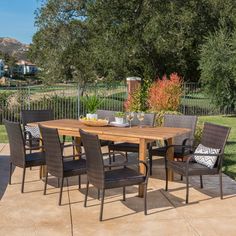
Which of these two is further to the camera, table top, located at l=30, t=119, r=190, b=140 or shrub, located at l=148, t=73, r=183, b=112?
shrub, located at l=148, t=73, r=183, b=112

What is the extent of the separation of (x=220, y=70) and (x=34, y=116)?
39.3 feet

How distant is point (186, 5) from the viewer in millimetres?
22031

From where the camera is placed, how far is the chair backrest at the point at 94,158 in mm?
4359

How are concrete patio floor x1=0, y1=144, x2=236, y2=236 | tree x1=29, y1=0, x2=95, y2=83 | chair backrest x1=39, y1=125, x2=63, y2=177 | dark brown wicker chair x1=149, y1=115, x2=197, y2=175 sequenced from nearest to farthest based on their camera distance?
1. concrete patio floor x1=0, y1=144, x2=236, y2=236
2. chair backrest x1=39, y1=125, x2=63, y2=177
3. dark brown wicker chair x1=149, y1=115, x2=197, y2=175
4. tree x1=29, y1=0, x2=95, y2=83

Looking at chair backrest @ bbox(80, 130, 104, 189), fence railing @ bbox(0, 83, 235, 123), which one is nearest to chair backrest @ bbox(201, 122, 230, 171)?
chair backrest @ bbox(80, 130, 104, 189)

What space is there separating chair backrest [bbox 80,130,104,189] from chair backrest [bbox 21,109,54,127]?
3070 mm

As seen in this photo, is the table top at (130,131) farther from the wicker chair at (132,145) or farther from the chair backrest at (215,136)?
the wicker chair at (132,145)

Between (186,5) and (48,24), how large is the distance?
9.61 metres

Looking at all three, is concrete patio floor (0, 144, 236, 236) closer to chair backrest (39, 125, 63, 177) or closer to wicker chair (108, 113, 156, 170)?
chair backrest (39, 125, 63, 177)

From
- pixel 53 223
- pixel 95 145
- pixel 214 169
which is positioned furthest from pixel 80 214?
pixel 214 169

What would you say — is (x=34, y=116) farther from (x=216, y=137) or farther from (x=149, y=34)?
(x=149, y=34)

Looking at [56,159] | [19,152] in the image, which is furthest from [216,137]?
[19,152]

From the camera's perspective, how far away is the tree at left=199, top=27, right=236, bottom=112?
58.1 feet

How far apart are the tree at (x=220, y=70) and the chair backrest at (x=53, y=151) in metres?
13.6
